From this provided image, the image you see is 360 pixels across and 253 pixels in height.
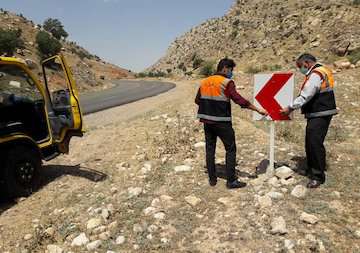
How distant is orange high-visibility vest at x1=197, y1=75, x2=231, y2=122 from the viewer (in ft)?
18.2

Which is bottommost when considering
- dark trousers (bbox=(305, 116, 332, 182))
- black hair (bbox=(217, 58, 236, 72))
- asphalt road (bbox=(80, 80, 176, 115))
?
asphalt road (bbox=(80, 80, 176, 115))

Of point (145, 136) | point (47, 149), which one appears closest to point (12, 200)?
point (47, 149)

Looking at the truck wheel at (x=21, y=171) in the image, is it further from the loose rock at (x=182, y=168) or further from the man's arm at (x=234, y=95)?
the man's arm at (x=234, y=95)

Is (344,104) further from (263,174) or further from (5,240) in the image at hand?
(5,240)

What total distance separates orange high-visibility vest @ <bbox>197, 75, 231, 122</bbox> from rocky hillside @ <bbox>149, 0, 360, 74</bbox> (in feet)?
69.2

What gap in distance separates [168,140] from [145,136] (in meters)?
1.02

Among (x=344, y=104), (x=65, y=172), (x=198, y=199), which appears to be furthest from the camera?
(x=344, y=104)

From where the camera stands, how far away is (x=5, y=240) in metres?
4.86

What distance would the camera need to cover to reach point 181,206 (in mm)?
5234

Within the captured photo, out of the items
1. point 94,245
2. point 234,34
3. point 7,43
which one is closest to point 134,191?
point 94,245

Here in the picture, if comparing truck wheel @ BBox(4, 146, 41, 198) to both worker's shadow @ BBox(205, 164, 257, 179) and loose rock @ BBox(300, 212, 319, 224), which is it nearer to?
worker's shadow @ BBox(205, 164, 257, 179)

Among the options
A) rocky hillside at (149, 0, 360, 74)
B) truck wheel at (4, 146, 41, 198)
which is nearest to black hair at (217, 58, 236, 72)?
truck wheel at (4, 146, 41, 198)

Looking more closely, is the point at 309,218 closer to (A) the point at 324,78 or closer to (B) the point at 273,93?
(B) the point at 273,93

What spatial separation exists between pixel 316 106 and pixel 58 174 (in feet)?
15.6
